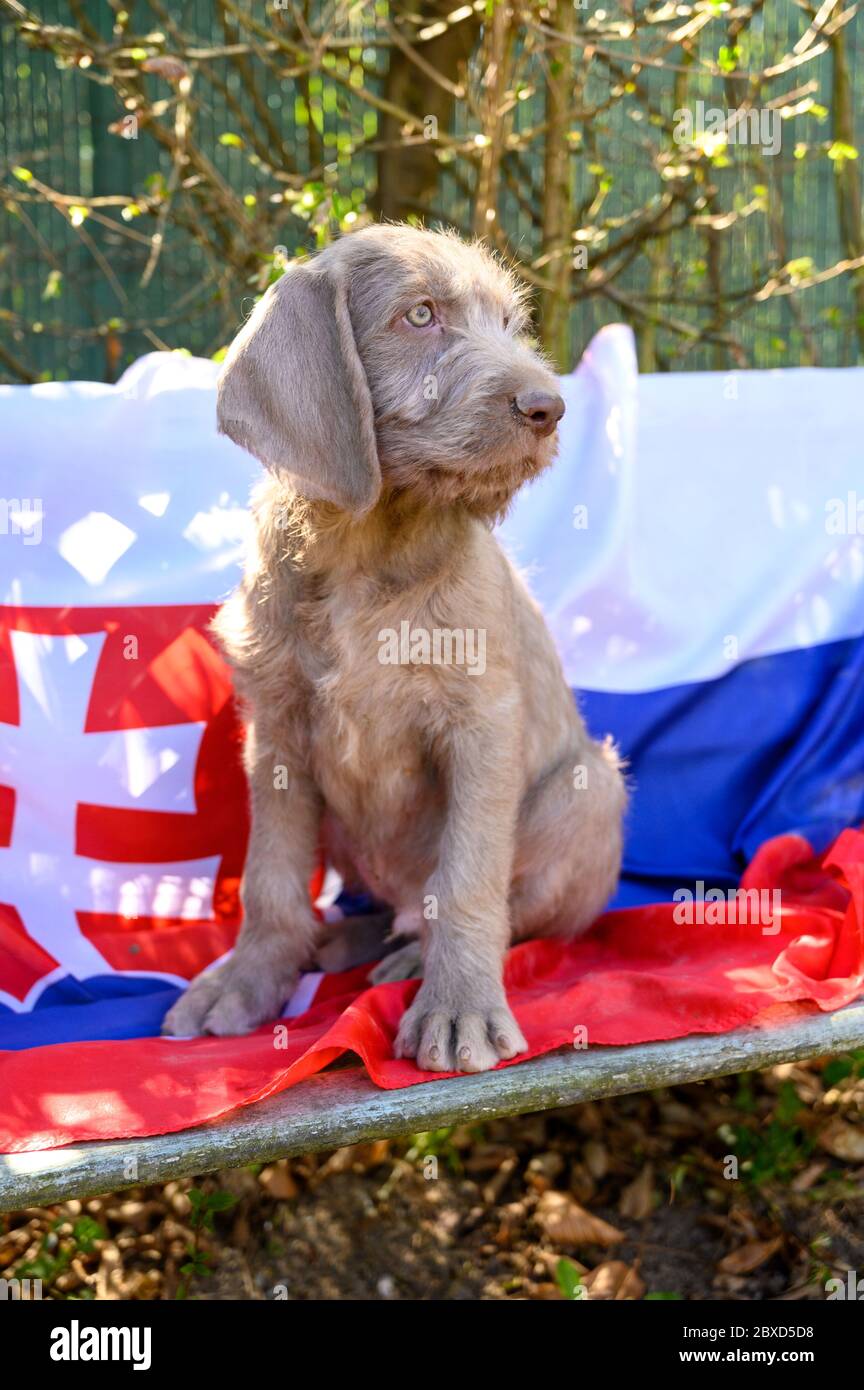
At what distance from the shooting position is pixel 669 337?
8766 millimetres

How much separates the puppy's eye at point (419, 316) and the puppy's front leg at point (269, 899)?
121cm

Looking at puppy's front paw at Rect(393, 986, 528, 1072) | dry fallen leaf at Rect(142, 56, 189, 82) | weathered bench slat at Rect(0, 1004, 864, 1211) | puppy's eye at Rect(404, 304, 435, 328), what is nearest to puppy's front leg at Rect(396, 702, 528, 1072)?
puppy's front paw at Rect(393, 986, 528, 1072)

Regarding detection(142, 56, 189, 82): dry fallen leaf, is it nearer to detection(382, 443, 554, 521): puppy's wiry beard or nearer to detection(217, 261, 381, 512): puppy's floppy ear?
detection(217, 261, 381, 512): puppy's floppy ear

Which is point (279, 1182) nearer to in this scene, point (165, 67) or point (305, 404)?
point (305, 404)

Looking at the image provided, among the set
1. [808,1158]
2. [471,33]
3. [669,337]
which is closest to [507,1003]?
[808,1158]

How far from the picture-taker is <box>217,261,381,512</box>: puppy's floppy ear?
312 centimetres

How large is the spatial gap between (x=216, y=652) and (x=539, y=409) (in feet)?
6.16

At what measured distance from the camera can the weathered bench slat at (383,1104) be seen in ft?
9.02

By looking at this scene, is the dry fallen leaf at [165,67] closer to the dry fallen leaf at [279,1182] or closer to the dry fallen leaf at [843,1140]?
the dry fallen leaf at [279,1182]

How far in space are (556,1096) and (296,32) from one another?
608cm

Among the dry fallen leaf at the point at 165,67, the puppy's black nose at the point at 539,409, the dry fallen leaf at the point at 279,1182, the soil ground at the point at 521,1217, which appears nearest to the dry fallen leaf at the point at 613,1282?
the soil ground at the point at 521,1217

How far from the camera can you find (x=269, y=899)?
12.4 feet

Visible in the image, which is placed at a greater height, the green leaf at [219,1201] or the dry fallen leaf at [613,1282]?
the green leaf at [219,1201]
